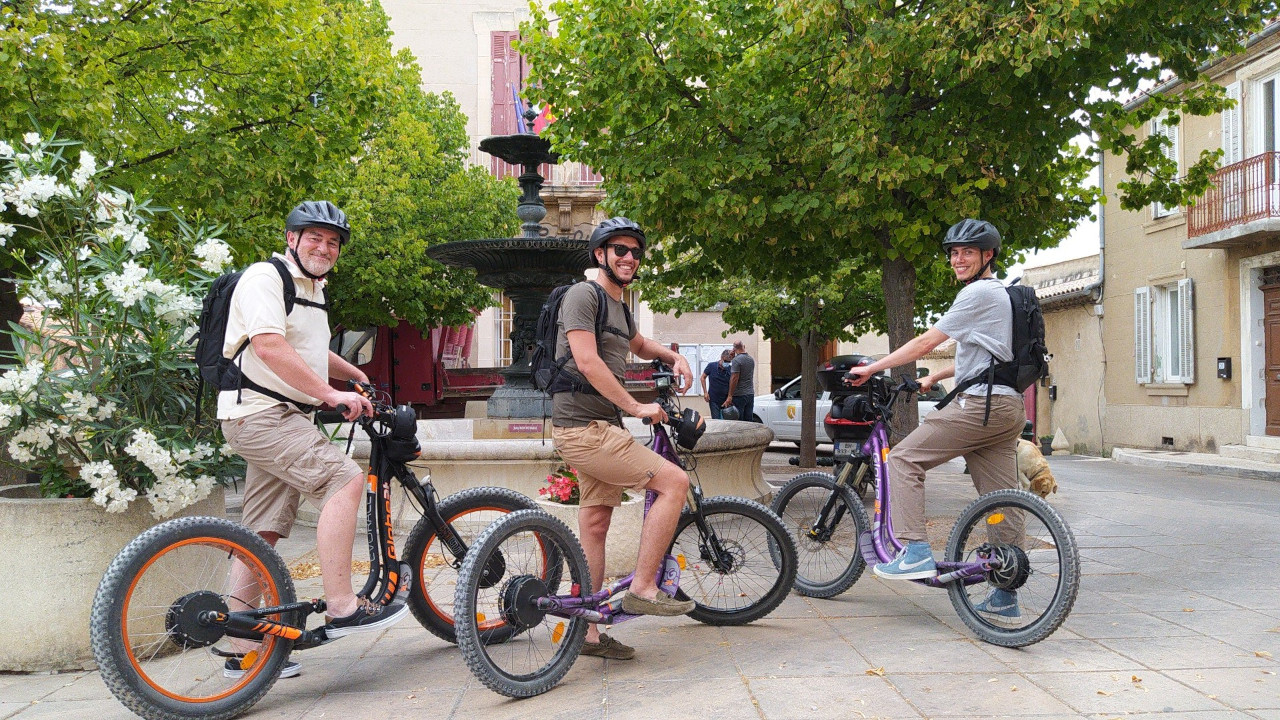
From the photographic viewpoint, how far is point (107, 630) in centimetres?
352

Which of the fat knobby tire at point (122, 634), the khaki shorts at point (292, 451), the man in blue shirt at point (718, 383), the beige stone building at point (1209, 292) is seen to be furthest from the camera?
the man in blue shirt at point (718, 383)

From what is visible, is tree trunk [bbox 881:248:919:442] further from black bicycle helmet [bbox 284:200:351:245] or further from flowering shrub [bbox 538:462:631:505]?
black bicycle helmet [bbox 284:200:351:245]

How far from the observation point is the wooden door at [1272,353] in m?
17.8

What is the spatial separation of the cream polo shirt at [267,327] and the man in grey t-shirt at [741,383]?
40.8 feet

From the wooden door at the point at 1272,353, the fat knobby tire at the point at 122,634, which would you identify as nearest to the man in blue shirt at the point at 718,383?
the wooden door at the point at 1272,353

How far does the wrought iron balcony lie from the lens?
1734 centimetres

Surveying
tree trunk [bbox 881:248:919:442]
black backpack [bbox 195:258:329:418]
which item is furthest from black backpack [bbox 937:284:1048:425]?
tree trunk [bbox 881:248:919:442]

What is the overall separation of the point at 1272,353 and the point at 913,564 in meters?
16.3

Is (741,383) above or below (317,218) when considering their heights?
below

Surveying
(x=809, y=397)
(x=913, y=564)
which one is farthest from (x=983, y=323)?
(x=809, y=397)

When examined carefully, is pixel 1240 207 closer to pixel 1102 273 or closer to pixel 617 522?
→ pixel 1102 273

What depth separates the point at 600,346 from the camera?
14.4ft

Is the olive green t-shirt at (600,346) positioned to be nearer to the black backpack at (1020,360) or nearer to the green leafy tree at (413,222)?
the black backpack at (1020,360)

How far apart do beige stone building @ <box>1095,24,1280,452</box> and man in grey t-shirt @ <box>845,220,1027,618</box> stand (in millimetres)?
12912
